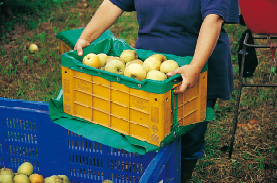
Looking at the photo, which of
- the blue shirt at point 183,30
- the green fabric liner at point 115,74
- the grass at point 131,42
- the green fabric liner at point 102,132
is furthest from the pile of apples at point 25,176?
the grass at point 131,42

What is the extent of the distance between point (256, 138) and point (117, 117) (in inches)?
82.8

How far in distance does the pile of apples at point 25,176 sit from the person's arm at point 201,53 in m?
1.03

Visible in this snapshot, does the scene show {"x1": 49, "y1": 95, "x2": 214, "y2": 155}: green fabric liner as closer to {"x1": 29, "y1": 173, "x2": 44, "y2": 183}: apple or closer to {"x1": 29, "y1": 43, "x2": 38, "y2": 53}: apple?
{"x1": 29, "y1": 173, "x2": 44, "y2": 183}: apple

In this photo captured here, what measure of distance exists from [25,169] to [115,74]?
40.0 inches

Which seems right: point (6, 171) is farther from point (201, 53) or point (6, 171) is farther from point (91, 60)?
point (201, 53)

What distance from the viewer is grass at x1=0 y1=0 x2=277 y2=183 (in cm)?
347

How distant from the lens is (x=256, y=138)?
3857mm

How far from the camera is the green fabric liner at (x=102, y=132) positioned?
2.06m

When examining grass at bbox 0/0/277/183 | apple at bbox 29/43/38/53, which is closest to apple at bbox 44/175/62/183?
grass at bbox 0/0/277/183

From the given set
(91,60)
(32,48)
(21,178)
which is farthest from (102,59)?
(32,48)

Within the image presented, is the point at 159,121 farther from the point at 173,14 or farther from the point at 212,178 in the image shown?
the point at 212,178

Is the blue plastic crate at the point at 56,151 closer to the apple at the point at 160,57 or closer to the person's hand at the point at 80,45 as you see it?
the person's hand at the point at 80,45

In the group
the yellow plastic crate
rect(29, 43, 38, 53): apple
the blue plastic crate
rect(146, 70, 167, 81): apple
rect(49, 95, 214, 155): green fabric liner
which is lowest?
the blue plastic crate

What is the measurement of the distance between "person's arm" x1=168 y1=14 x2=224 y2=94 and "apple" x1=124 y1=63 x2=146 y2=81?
0.19 metres
